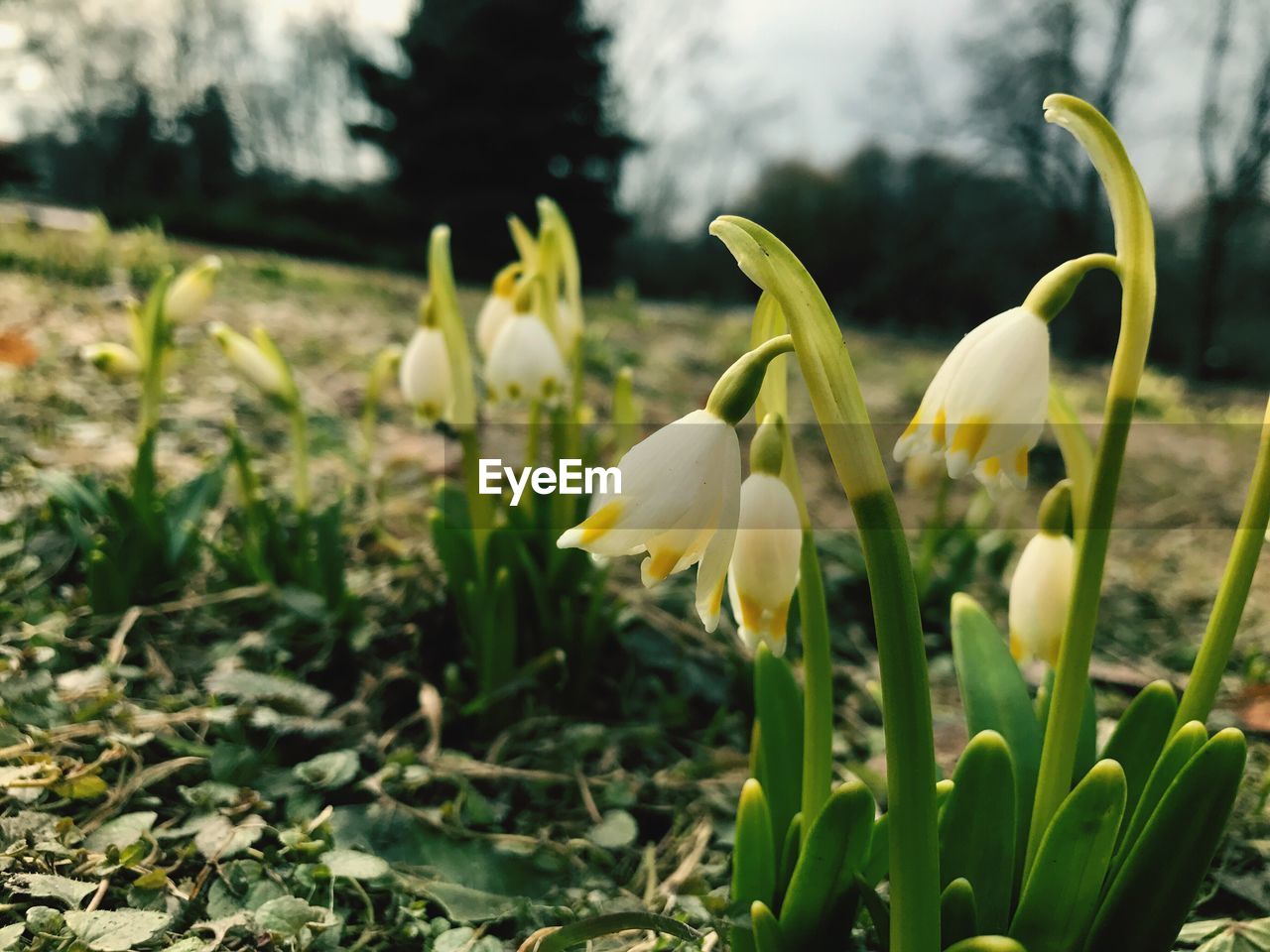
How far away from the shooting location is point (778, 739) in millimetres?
1127

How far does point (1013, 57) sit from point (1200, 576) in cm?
1048

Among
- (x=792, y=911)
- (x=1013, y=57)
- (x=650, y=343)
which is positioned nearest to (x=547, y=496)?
(x=792, y=911)

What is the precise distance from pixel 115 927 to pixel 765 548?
77cm

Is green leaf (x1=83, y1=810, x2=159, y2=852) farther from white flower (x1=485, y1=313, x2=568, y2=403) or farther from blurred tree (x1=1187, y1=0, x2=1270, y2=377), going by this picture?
blurred tree (x1=1187, y1=0, x2=1270, y2=377)

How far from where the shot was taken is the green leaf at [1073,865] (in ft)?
2.66

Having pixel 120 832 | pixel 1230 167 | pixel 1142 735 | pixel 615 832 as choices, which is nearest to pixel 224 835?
pixel 120 832

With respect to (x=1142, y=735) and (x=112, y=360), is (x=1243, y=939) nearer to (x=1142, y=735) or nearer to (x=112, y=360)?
(x=1142, y=735)

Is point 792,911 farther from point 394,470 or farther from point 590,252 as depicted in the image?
point 590,252

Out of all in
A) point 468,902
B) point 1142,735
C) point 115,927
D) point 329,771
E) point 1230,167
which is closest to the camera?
point 115,927

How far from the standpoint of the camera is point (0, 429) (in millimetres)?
2361

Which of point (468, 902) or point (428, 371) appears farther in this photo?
point (428, 371)

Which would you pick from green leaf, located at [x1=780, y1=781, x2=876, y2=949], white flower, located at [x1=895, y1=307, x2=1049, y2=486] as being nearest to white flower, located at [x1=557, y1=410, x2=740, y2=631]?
white flower, located at [x1=895, y1=307, x2=1049, y2=486]

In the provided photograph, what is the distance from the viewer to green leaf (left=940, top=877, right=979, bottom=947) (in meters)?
0.85

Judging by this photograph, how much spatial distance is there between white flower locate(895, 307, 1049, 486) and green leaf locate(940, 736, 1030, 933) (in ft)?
0.94
